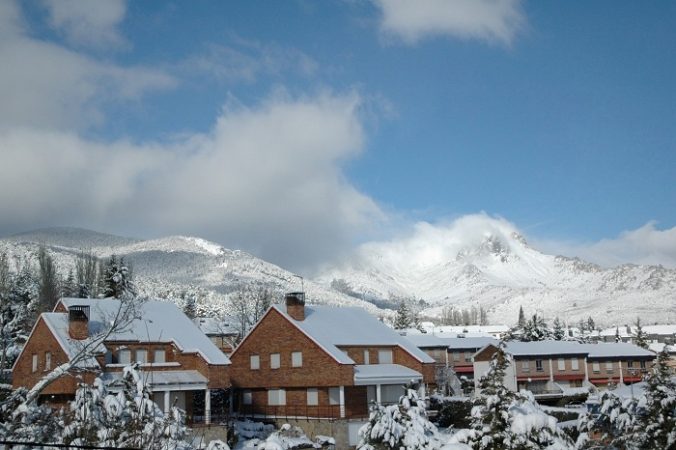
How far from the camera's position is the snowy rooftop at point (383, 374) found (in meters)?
46.5

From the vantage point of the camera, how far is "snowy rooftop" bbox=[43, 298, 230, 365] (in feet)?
137

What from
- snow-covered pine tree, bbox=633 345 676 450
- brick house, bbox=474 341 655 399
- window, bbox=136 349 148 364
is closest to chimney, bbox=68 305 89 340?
window, bbox=136 349 148 364

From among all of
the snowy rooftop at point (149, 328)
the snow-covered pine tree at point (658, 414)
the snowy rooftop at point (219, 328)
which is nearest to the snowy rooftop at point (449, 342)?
the snowy rooftop at point (219, 328)

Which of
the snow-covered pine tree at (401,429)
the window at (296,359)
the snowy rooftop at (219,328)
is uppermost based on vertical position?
the snowy rooftop at (219,328)

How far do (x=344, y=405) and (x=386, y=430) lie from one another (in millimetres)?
28190

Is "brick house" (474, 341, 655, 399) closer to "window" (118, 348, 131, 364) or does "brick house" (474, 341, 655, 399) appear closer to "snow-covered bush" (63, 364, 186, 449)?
"window" (118, 348, 131, 364)

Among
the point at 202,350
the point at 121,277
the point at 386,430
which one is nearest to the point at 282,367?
the point at 202,350

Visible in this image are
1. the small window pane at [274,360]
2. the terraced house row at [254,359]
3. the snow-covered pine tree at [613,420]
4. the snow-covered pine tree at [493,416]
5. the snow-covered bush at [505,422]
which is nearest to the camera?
the snow-covered bush at [505,422]

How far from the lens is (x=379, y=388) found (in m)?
47.1

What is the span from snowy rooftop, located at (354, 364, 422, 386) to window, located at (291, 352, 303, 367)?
3764 mm

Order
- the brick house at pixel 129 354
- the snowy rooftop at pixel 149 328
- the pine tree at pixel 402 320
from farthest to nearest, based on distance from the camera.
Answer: the pine tree at pixel 402 320
the snowy rooftop at pixel 149 328
the brick house at pixel 129 354

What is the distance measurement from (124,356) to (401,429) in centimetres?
2730

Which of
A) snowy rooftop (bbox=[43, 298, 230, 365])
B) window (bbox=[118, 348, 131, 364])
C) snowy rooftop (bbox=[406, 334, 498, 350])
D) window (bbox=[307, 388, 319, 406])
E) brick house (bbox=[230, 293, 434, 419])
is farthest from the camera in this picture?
snowy rooftop (bbox=[406, 334, 498, 350])

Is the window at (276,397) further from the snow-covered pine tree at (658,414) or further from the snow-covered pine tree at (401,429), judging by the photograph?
the snow-covered pine tree at (658,414)
